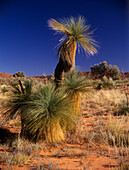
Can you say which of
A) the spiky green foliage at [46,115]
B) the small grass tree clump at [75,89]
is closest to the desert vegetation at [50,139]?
the spiky green foliage at [46,115]

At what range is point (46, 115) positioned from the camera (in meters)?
3.25

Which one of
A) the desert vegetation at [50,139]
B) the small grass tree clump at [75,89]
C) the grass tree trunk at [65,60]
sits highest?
the grass tree trunk at [65,60]

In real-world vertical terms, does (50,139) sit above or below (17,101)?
below

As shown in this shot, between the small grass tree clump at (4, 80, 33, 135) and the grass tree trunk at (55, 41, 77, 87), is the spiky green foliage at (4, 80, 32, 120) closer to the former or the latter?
the small grass tree clump at (4, 80, 33, 135)

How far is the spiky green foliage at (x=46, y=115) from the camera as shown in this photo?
10.4 ft

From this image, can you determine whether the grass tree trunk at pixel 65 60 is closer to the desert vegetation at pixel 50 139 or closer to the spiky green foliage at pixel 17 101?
the desert vegetation at pixel 50 139

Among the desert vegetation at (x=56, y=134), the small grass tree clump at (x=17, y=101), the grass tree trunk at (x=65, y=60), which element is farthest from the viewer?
the grass tree trunk at (x=65, y=60)

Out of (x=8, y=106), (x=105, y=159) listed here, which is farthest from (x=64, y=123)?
(x=8, y=106)

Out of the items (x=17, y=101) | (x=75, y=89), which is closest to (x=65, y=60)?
(x=75, y=89)

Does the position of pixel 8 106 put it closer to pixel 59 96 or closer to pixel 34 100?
pixel 34 100

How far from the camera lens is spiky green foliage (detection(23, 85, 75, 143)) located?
316cm

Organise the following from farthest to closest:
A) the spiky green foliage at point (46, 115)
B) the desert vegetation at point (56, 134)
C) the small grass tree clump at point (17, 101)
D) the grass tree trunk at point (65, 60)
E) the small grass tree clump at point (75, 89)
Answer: the grass tree trunk at point (65, 60)
the small grass tree clump at point (75, 89)
the small grass tree clump at point (17, 101)
the spiky green foliage at point (46, 115)
the desert vegetation at point (56, 134)

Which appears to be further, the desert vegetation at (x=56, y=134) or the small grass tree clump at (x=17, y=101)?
the small grass tree clump at (x=17, y=101)

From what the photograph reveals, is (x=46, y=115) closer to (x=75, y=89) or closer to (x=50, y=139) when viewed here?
(x=50, y=139)
